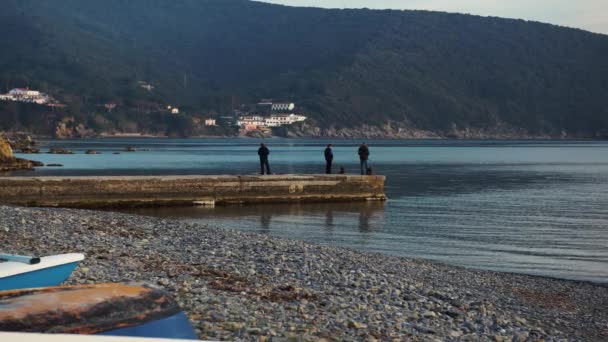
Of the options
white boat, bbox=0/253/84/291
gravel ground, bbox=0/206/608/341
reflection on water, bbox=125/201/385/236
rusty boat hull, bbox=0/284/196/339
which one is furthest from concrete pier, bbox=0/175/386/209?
rusty boat hull, bbox=0/284/196/339

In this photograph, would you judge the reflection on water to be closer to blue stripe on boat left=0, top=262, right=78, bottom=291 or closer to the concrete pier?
the concrete pier

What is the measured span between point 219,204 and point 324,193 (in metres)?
4.40

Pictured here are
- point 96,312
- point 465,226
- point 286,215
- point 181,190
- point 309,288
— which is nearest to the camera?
point 96,312

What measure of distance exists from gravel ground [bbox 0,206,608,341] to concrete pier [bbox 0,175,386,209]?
9.78m

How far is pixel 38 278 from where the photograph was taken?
8.25m

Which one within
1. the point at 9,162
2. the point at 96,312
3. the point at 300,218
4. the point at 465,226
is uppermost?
the point at 96,312

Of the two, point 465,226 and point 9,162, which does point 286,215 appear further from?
point 9,162

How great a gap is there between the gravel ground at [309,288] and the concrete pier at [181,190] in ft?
32.1

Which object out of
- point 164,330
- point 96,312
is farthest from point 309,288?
point 96,312

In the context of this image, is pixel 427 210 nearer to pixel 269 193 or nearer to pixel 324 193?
pixel 324 193

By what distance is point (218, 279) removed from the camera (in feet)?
40.3

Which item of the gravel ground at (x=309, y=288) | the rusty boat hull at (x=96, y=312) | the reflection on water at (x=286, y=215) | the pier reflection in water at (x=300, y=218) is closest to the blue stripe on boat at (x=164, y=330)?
the rusty boat hull at (x=96, y=312)

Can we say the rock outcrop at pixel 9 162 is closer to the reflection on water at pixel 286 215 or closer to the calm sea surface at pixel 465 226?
the calm sea surface at pixel 465 226

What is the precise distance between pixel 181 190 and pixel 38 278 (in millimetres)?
23553
